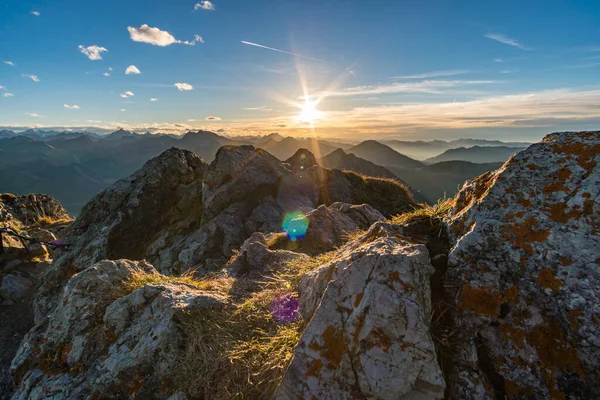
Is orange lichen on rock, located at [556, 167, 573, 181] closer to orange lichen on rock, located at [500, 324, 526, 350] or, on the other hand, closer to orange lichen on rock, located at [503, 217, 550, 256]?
orange lichen on rock, located at [503, 217, 550, 256]

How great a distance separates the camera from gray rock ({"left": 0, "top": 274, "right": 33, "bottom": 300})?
17.1 meters

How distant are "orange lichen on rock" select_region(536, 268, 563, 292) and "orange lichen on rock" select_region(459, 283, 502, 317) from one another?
62 cm

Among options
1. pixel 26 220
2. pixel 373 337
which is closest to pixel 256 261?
pixel 373 337

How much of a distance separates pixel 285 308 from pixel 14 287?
20372mm

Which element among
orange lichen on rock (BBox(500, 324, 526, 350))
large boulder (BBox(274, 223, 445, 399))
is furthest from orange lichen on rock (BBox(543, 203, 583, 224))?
large boulder (BBox(274, 223, 445, 399))

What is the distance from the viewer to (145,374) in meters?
5.70

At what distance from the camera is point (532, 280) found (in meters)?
4.47

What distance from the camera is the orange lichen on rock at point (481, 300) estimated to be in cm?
452

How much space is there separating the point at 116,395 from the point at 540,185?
8799 millimetres

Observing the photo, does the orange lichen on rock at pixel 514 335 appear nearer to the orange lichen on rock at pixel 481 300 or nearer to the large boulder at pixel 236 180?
the orange lichen on rock at pixel 481 300

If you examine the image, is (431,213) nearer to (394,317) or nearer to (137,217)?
(394,317)

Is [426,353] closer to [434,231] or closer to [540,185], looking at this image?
[434,231]

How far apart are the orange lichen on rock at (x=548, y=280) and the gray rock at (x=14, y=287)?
24519mm

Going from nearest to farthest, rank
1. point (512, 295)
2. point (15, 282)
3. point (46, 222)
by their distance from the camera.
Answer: point (512, 295) < point (15, 282) < point (46, 222)
